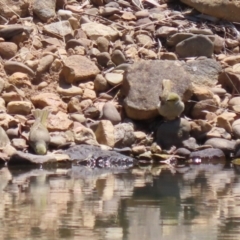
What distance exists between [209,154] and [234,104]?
110 cm

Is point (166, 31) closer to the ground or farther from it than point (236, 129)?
farther from it

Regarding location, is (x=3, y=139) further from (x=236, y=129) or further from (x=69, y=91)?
(x=236, y=129)

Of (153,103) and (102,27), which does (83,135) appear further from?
(102,27)

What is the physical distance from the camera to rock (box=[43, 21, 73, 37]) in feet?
31.5

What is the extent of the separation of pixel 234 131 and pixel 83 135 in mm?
1598

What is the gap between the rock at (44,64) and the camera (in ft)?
29.4

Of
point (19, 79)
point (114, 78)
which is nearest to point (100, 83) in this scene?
point (114, 78)

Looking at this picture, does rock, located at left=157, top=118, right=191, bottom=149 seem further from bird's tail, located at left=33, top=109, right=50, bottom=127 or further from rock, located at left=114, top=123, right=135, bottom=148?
bird's tail, located at left=33, top=109, right=50, bottom=127

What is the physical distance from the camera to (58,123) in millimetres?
8125

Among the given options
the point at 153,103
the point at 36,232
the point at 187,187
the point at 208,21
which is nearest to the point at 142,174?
the point at 187,187

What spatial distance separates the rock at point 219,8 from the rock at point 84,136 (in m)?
3.09

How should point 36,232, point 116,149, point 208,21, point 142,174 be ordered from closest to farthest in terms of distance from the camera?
1. point 36,232
2. point 142,174
3. point 116,149
4. point 208,21

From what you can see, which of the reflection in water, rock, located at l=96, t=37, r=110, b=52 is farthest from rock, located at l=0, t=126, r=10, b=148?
rock, located at l=96, t=37, r=110, b=52

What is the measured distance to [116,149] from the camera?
7934 mm
